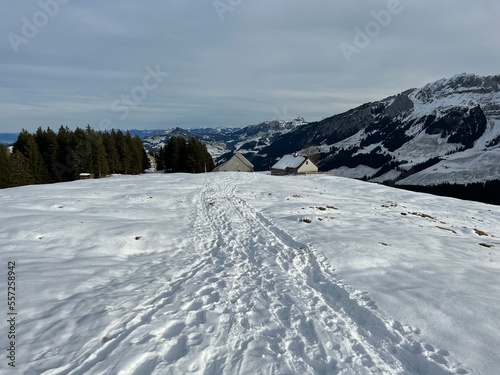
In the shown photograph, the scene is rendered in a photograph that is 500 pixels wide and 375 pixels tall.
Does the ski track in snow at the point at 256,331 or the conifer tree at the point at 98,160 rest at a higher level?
the conifer tree at the point at 98,160

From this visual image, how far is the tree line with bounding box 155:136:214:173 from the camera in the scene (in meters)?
78.6

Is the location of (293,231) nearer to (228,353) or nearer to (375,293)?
(375,293)

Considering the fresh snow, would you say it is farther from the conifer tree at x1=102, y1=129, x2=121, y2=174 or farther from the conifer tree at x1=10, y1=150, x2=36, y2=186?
the conifer tree at x1=102, y1=129, x2=121, y2=174

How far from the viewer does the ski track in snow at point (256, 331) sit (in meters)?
5.73

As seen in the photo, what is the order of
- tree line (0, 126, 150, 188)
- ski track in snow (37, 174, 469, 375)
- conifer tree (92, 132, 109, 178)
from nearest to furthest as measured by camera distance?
ski track in snow (37, 174, 469, 375) → tree line (0, 126, 150, 188) → conifer tree (92, 132, 109, 178)

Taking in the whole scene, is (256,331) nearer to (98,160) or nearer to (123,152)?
(98,160)

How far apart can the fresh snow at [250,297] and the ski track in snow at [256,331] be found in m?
0.04

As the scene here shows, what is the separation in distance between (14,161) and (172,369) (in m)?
66.1

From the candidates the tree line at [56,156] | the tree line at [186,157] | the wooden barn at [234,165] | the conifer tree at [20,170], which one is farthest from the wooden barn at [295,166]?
the conifer tree at [20,170]

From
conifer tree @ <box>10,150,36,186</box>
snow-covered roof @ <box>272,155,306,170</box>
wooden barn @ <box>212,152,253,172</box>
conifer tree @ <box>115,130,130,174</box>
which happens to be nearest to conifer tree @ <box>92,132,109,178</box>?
conifer tree @ <box>10,150,36,186</box>

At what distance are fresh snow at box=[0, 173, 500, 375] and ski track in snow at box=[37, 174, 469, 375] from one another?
4cm

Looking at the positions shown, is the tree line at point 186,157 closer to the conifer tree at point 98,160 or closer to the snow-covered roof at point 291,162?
the conifer tree at point 98,160

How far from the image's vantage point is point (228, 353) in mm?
6113

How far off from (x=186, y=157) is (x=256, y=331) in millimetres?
75067
